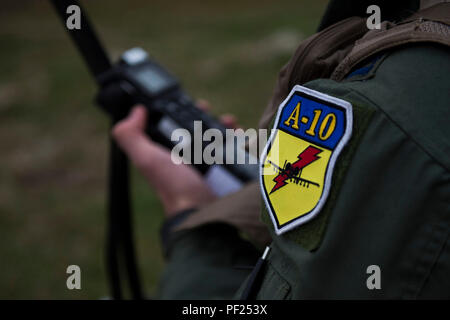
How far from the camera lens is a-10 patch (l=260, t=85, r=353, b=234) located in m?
0.35

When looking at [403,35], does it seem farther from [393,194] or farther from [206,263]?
[206,263]

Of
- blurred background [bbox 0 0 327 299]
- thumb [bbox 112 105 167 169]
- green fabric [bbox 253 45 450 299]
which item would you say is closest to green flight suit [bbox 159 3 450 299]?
green fabric [bbox 253 45 450 299]

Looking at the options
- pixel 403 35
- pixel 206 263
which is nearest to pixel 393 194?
pixel 403 35

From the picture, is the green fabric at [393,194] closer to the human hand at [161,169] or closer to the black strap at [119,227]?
the human hand at [161,169]

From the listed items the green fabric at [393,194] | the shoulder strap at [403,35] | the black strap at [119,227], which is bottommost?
the black strap at [119,227]

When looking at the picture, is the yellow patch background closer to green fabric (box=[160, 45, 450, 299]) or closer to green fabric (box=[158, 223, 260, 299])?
green fabric (box=[160, 45, 450, 299])

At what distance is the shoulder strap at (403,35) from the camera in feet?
1.15

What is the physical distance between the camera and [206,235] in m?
0.70

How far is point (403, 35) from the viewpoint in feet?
1.17

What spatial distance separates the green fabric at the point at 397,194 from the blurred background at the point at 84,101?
1.16 m

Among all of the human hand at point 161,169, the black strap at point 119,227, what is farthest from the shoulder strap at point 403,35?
the black strap at point 119,227

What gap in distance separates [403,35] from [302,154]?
4.9 inches
